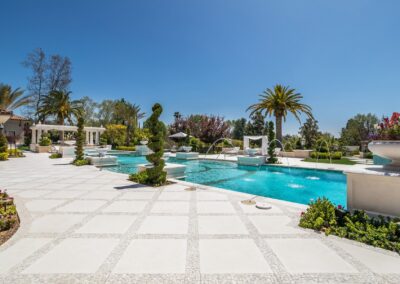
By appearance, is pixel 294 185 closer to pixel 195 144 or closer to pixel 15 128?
pixel 195 144

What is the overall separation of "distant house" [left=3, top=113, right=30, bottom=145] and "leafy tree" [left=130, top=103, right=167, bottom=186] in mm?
30621

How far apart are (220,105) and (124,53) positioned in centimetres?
1640

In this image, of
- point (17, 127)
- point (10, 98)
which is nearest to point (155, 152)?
point (10, 98)

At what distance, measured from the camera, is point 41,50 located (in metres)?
29.9

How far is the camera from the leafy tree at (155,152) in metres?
7.25

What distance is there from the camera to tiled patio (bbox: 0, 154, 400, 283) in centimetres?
229

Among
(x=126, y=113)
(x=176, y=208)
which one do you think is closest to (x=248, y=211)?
(x=176, y=208)

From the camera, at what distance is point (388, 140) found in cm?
368

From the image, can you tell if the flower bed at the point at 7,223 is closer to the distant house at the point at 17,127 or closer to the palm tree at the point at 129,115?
the palm tree at the point at 129,115

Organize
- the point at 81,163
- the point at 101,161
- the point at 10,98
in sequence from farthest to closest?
A: the point at 10,98 < the point at 101,161 < the point at 81,163

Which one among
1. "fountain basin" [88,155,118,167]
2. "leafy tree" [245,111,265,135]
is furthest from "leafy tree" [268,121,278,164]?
"leafy tree" [245,111,265,135]

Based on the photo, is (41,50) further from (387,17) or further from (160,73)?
(387,17)

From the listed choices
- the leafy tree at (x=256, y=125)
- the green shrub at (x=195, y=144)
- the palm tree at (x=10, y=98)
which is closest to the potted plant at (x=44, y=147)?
the palm tree at (x=10, y=98)

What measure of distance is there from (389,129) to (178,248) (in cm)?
417
